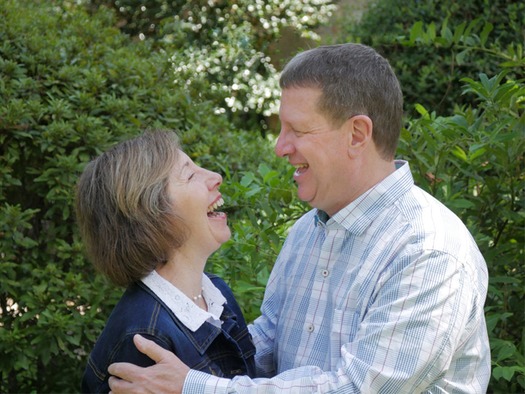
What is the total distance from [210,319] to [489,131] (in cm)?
141

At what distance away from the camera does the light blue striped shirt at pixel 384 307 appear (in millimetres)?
2186

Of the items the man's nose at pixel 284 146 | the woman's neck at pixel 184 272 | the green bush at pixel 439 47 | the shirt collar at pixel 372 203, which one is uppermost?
the man's nose at pixel 284 146

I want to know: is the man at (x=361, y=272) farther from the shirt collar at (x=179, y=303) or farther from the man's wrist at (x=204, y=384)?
the shirt collar at (x=179, y=303)

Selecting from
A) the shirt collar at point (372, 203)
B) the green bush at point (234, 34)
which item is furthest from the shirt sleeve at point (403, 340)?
the green bush at point (234, 34)

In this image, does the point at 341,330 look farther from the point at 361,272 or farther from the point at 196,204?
the point at 196,204

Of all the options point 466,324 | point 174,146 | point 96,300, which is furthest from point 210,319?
point 96,300

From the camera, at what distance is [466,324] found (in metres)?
2.32

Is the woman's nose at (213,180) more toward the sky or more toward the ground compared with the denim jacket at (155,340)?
more toward the sky

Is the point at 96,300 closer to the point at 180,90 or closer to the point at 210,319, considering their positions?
the point at 180,90

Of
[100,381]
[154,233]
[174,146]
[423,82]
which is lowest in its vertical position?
[423,82]

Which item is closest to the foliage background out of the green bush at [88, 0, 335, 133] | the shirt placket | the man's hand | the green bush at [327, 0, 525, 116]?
the green bush at [327, 0, 525, 116]

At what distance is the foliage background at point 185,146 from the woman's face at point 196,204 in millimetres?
726

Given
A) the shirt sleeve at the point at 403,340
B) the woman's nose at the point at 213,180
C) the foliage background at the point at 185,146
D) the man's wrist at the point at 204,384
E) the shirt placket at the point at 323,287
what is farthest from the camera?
the foliage background at the point at 185,146

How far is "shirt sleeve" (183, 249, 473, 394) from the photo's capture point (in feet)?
7.14
